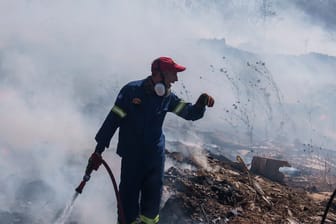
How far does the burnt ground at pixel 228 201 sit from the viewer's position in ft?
18.3

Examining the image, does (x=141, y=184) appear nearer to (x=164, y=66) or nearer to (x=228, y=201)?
(x=164, y=66)

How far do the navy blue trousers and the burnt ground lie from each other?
123cm

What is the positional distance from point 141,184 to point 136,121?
2.17 ft

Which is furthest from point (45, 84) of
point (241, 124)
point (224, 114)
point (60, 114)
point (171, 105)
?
point (241, 124)

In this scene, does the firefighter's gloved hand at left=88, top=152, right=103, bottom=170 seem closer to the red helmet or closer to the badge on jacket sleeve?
the badge on jacket sleeve

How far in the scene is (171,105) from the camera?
179 inches

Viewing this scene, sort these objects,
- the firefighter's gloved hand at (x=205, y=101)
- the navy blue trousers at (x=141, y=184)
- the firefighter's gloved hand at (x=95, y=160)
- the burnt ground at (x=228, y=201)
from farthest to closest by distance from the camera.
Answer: the burnt ground at (x=228, y=201), the firefighter's gloved hand at (x=205, y=101), the navy blue trousers at (x=141, y=184), the firefighter's gloved hand at (x=95, y=160)

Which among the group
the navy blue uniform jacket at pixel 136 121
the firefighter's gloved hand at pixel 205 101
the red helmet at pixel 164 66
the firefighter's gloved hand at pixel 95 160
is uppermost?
the red helmet at pixel 164 66

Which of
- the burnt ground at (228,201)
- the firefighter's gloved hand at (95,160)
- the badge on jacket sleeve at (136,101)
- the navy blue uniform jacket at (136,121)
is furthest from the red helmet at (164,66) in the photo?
the burnt ground at (228,201)

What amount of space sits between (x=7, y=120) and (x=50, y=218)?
4489 mm

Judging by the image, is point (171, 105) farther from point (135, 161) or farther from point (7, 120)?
point (7, 120)

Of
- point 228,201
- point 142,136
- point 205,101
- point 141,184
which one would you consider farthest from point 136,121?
point 228,201

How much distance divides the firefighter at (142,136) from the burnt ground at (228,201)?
4.20 feet

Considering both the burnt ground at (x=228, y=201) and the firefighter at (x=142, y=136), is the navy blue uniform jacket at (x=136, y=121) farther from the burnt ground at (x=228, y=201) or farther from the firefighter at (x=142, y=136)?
the burnt ground at (x=228, y=201)
